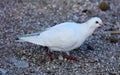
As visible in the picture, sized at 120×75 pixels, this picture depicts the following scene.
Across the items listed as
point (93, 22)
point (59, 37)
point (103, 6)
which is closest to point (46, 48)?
point (59, 37)

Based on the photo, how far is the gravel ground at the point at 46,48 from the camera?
6152 millimetres

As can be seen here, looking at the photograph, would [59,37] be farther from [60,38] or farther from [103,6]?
[103,6]

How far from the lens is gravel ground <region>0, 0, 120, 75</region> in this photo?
20.2ft

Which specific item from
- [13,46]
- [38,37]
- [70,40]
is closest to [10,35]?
[13,46]

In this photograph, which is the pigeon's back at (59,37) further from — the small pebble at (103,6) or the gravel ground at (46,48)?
the small pebble at (103,6)

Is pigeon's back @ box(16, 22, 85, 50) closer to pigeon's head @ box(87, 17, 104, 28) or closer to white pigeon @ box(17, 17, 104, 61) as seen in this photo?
white pigeon @ box(17, 17, 104, 61)

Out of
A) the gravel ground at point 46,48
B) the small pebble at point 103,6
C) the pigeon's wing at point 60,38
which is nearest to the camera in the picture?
the pigeon's wing at point 60,38

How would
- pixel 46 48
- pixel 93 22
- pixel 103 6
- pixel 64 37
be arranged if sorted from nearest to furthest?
pixel 64 37 < pixel 93 22 < pixel 46 48 < pixel 103 6

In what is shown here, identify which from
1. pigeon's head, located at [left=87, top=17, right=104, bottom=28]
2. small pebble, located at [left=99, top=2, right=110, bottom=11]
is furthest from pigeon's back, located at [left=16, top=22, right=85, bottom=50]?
small pebble, located at [left=99, top=2, right=110, bottom=11]

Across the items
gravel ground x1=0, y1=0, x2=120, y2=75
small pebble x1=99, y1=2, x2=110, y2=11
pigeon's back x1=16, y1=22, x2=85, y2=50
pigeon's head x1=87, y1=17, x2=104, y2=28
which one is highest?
pigeon's head x1=87, y1=17, x2=104, y2=28

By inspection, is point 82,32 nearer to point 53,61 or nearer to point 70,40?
point 70,40

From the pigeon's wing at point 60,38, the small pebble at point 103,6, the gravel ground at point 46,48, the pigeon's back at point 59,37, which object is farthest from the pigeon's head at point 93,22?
the small pebble at point 103,6

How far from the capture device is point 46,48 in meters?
6.69

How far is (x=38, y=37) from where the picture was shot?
6.16m
